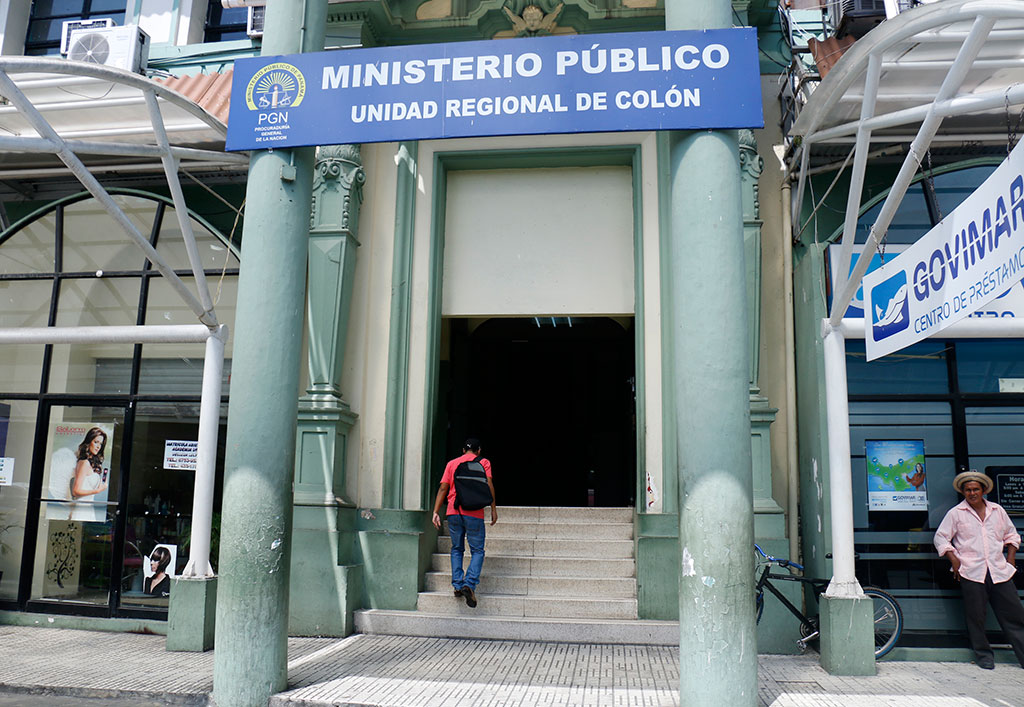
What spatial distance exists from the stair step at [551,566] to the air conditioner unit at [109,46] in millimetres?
6622

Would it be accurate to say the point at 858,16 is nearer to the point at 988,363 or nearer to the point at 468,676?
the point at 988,363

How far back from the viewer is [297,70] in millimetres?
5977

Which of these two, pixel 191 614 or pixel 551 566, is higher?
pixel 551 566

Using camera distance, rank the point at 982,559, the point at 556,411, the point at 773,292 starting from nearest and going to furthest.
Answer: the point at 982,559
the point at 773,292
the point at 556,411

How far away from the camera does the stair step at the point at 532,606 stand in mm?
7910

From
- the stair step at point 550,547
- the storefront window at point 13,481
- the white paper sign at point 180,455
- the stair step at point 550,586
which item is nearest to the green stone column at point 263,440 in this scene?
the stair step at point 550,586

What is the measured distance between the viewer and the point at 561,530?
9250 mm

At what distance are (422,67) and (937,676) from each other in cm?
634

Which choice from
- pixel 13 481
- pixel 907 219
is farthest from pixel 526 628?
pixel 13 481

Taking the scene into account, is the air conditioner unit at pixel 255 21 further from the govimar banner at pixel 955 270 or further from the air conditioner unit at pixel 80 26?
the govimar banner at pixel 955 270

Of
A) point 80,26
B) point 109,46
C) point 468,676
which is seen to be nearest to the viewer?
point 468,676

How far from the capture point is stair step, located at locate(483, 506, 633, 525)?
370 inches

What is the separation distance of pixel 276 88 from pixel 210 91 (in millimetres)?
2775

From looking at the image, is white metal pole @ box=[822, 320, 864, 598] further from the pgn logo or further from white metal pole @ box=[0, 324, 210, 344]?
white metal pole @ box=[0, 324, 210, 344]
